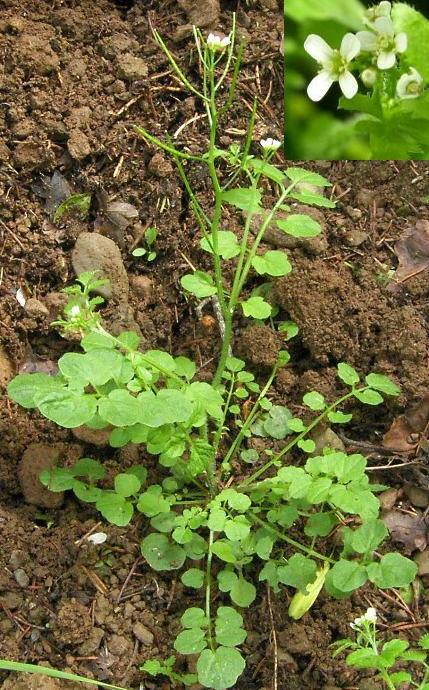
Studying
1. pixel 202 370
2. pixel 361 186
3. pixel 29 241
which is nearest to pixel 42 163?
pixel 29 241

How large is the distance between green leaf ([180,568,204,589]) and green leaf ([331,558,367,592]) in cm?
33

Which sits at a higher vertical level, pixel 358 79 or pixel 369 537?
pixel 358 79

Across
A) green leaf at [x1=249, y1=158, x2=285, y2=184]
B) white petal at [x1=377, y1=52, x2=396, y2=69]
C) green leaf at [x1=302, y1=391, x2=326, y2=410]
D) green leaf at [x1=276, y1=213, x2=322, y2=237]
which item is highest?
white petal at [x1=377, y1=52, x2=396, y2=69]

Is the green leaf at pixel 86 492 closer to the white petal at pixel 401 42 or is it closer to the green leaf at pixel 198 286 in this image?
the green leaf at pixel 198 286

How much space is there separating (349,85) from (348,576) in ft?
4.06

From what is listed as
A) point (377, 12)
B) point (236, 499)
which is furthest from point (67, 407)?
point (377, 12)

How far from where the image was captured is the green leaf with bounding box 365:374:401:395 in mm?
2088

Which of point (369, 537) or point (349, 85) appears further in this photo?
point (349, 85)

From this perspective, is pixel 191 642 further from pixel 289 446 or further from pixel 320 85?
pixel 320 85

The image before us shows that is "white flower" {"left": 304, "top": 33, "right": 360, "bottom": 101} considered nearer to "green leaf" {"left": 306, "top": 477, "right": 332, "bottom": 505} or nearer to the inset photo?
the inset photo

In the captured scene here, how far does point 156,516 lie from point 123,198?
93 centimetres

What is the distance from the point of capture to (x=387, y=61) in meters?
2.07

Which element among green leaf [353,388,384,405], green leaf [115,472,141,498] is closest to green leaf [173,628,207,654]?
green leaf [115,472,141,498]

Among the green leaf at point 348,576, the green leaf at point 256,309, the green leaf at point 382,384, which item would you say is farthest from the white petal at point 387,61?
the green leaf at point 348,576
